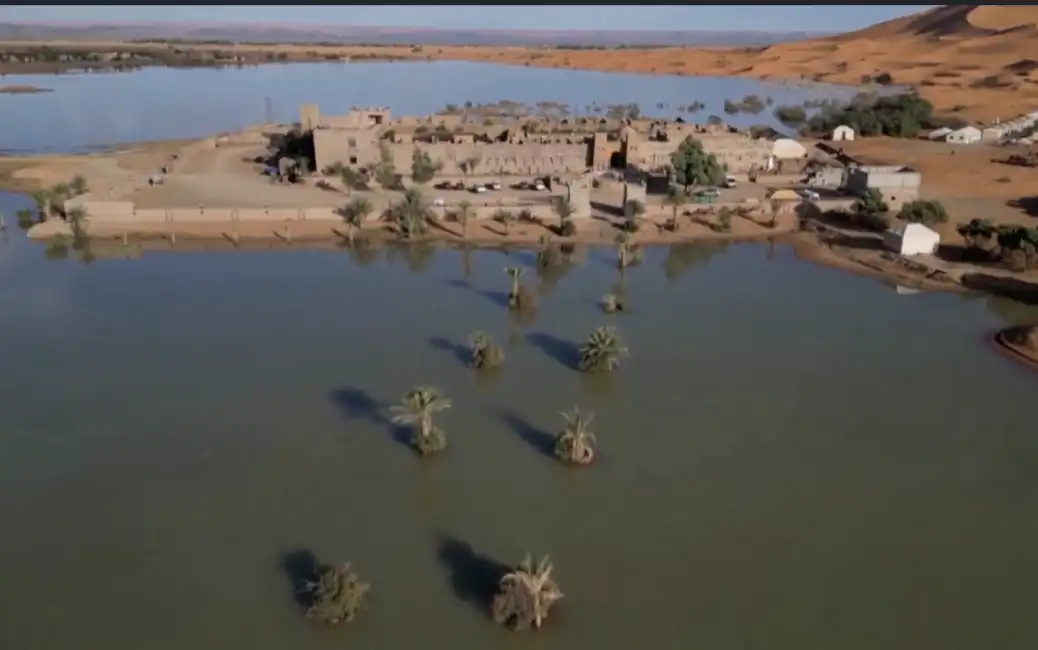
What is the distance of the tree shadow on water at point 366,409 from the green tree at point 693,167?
21.7 metres

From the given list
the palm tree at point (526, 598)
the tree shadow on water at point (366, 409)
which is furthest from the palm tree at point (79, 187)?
the palm tree at point (526, 598)

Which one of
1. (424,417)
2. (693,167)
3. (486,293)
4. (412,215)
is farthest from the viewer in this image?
(693,167)

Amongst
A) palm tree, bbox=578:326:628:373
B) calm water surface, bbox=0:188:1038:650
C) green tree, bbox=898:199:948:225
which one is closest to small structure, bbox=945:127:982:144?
green tree, bbox=898:199:948:225

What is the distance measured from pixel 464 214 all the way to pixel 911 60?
314 ft

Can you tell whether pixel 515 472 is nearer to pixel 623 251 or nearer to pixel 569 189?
pixel 623 251

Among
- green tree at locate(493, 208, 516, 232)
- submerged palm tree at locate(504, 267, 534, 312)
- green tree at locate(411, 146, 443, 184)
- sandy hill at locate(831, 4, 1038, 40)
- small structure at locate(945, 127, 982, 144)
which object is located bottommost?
submerged palm tree at locate(504, 267, 534, 312)

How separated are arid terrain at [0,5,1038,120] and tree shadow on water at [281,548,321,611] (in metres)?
64.4

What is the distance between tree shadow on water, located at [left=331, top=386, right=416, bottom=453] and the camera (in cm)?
1852

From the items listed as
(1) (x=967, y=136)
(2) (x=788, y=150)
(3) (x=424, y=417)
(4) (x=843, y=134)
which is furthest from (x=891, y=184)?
(3) (x=424, y=417)

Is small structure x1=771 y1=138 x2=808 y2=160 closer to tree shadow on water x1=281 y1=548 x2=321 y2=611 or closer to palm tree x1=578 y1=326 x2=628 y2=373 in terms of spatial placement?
palm tree x1=578 y1=326 x2=628 y2=373

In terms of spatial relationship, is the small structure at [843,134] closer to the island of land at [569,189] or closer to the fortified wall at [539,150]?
the island of land at [569,189]

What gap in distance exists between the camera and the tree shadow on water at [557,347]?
73.3 feet

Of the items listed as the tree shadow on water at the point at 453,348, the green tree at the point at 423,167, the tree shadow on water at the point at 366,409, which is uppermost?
the green tree at the point at 423,167

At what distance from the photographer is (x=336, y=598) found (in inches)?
508
